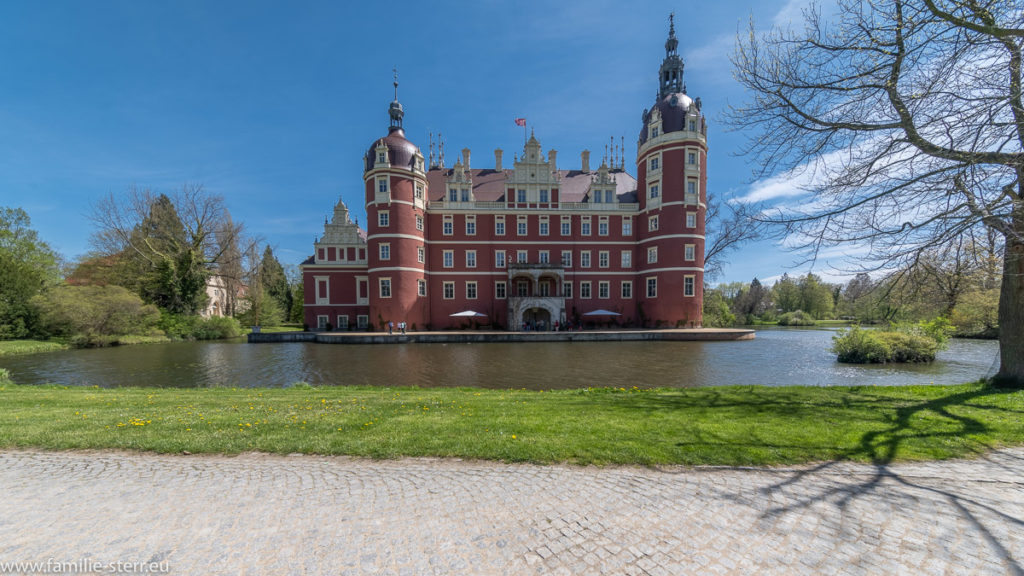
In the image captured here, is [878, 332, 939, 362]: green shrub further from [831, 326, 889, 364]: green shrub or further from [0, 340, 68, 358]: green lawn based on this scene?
[0, 340, 68, 358]: green lawn

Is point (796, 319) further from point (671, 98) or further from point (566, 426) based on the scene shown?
point (566, 426)

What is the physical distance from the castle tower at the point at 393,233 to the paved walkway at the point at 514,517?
24529mm

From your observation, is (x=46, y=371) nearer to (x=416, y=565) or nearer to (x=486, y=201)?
(x=416, y=565)

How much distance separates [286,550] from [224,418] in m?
4.09

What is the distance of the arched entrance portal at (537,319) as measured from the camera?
29.2 meters

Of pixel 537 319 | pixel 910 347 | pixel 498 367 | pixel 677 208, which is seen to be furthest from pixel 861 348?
pixel 537 319

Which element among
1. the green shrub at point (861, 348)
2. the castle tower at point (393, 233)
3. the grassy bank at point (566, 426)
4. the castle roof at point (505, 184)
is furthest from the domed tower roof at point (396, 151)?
the green shrub at point (861, 348)

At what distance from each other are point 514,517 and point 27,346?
34312 millimetres

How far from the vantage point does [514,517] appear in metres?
2.74

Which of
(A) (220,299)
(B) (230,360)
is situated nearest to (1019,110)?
(B) (230,360)

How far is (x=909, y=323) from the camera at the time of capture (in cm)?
1581

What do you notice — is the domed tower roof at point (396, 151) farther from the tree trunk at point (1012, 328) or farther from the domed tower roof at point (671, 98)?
the tree trunk at point (1012, 328)

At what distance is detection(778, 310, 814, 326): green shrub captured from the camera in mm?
47062

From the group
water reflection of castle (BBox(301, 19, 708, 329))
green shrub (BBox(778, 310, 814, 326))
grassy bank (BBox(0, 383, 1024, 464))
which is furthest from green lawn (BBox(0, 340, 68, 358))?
green shrub (BBox(778, 310, 814, 326))
